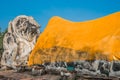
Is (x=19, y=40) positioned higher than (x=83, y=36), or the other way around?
(x=19, y=40)

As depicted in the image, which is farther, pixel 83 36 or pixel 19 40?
pixel 19 40

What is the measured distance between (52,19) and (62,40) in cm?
383

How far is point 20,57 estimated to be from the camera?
24.6 metres

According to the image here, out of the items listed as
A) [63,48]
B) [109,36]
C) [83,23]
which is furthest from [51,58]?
[109,36]

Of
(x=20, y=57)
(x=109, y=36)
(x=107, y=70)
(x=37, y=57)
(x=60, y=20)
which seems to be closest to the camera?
(x=107, y=70)

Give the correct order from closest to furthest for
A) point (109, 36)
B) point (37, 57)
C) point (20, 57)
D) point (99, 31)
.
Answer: point (109, 36) → point (99, 31) → point (37, 57) → point (20, 57)

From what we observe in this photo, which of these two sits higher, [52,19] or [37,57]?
[52,19]

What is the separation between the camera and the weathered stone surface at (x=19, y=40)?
24.9 meters

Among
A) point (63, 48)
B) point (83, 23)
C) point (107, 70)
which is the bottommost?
point (107, 70)

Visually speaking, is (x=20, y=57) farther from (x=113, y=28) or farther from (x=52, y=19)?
(x=113, y=28)

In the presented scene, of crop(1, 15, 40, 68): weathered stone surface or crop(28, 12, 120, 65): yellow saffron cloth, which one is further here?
crop(1, 15, 40, 68): weathered stone surface

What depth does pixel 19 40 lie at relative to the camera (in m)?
25.4

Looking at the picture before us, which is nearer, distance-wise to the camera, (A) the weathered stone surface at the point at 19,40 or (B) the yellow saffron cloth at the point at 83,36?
(B) the yellow saffron cloth at the point at 83,36

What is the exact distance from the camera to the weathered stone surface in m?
24.9
